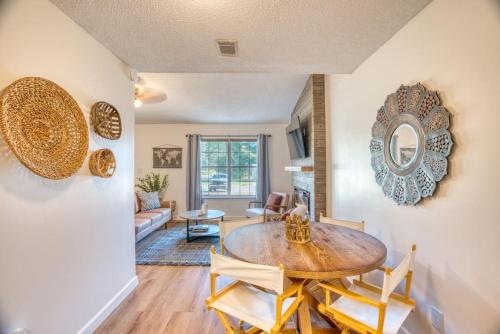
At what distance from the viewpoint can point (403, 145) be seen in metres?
1.63

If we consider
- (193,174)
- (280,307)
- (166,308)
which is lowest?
(166,308)

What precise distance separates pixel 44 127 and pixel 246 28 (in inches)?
56.5

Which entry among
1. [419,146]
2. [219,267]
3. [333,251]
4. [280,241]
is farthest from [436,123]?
[219,267]

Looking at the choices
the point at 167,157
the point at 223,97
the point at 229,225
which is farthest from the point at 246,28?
the point at 167,157

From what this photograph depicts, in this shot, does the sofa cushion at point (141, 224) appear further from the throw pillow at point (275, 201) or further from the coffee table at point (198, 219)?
the throw pillow at point (275, 201)

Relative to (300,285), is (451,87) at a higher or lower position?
higher

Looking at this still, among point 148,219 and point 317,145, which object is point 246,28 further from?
point 148,219

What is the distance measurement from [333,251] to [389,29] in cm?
162

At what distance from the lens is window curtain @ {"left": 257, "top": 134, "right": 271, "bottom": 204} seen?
17.9 ft

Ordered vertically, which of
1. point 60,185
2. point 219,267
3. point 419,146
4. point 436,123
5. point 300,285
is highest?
point 436,123

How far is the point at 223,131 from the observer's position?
18.5ft

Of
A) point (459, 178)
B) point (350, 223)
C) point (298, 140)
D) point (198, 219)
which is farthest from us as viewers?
point (198, 219)

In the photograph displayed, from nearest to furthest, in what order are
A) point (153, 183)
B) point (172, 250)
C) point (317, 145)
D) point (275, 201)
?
point (317, 145), point (172, 250), point (275, 201), point (153, 183)

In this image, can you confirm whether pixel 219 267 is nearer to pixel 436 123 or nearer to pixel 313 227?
pixel 313 227
